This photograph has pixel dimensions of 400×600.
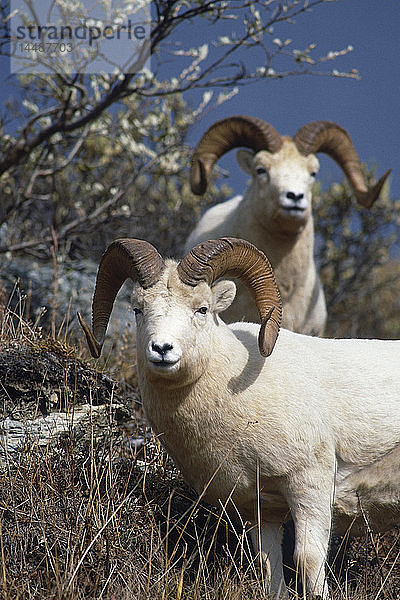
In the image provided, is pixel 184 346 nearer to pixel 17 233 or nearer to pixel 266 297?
pixel 266 297

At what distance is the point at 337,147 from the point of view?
902 centimetres

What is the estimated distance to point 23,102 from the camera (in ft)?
38.0

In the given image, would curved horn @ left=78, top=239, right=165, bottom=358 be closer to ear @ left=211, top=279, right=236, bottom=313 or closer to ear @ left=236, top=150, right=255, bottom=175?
ear @ left=211, top=279, right=236, bottom=313

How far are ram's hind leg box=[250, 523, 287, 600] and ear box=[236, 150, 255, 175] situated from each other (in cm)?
457

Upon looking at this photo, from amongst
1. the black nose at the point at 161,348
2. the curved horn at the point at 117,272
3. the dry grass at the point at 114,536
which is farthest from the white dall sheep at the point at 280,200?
the black nose at the point at 161,348

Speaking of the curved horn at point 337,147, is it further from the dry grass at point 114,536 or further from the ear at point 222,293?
the dry grass at point 114,536

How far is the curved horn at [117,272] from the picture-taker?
4840 mm

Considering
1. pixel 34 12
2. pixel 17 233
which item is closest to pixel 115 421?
pixel 34 12

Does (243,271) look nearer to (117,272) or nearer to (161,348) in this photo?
(117,272)

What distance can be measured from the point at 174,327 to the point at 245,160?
180 inches

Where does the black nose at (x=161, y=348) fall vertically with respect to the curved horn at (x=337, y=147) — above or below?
below

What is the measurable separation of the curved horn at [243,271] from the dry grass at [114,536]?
122cm

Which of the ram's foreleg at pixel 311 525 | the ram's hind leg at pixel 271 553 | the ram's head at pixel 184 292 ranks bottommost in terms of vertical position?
the ram's hind leg at pixel 271 553

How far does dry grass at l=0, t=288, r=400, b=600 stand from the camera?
4285 mm
